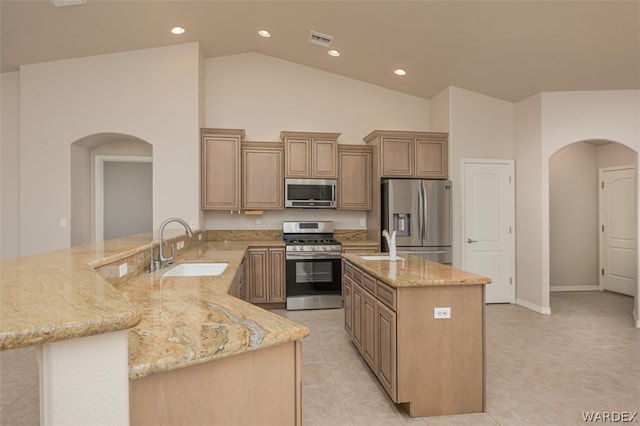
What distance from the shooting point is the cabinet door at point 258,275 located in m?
4.73

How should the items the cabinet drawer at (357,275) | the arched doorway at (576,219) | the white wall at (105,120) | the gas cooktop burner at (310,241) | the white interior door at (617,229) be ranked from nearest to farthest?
the cabinet drawer at (357,275)
the white wall at (105,120)
the gas cooktop burner at (310,241)
the white interior door at (617,229)
the arched doorway at (576,219)

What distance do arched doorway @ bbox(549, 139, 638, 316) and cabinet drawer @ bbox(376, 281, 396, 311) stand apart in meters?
4.73

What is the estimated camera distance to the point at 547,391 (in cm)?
260

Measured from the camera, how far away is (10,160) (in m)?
4.54

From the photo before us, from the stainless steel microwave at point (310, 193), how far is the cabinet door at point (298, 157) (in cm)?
11

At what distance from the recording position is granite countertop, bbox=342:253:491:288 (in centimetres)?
224

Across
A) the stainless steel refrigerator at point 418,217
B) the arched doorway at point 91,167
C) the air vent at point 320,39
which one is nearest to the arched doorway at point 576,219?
the stainless steel refrigerator at point 418,217

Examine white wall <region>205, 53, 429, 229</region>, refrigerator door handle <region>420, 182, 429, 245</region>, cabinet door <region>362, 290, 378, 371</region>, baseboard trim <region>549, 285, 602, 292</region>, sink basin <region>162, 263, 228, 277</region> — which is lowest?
baseboard trim <region>549, 285, 602, 292</region>

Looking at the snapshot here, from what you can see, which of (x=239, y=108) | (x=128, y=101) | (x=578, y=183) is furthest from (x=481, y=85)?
(x=128, y=101)

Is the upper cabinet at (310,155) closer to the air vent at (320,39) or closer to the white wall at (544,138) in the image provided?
the air vent at (320,39)

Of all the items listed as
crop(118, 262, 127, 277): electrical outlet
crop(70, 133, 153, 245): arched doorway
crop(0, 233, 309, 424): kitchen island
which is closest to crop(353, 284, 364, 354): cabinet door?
crop(0, 233, 309, 424): kitchen island

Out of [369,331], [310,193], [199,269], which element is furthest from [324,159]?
[369,331]

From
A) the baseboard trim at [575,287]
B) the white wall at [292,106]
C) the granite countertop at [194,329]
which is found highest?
the white wall at [292,106]

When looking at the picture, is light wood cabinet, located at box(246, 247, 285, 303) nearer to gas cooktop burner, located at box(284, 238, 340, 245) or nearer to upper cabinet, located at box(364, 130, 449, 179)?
gas cooktop burner, located at box(284, 238, 340, 245)
